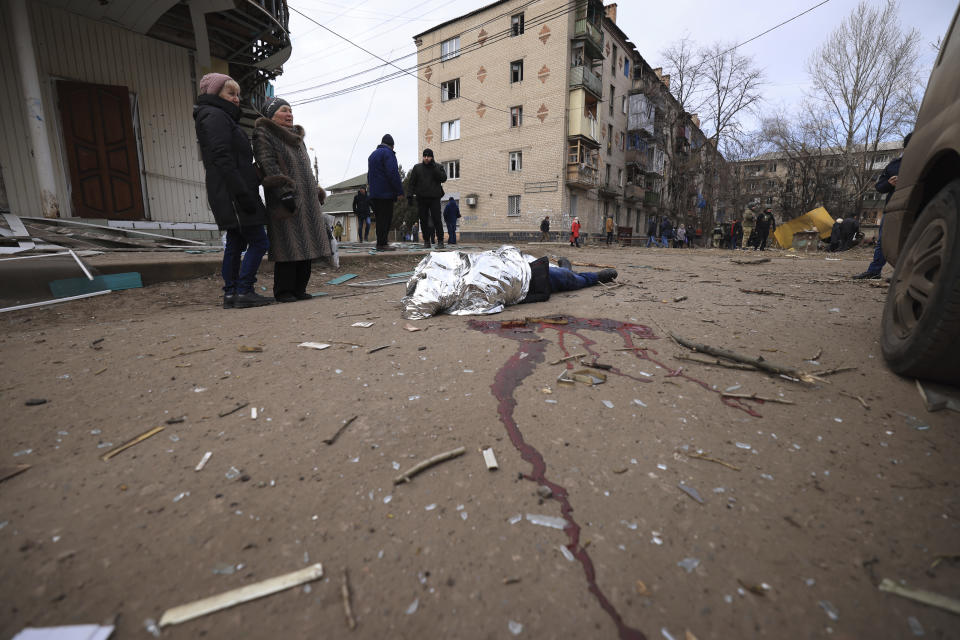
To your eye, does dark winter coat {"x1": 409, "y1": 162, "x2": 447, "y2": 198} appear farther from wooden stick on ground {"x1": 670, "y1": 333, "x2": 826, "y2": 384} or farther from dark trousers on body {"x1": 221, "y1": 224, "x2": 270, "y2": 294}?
wooden stick on ground {"x1": 670, "y1": 333, "x2": 826, "y2": 384}

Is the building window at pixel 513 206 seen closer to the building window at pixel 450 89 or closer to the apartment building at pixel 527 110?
the apartment building at pixel 527 110

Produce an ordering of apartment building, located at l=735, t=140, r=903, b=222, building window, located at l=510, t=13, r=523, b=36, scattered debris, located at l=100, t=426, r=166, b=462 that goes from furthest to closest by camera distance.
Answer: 1. apartment building, located at l=735, t=140, r=903, b=222
2. building window, located at l=510, t=13, r=523, b=36
3. scattered debris, located at l=100, t=426, r=166, b=462

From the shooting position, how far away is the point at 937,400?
5.31ft

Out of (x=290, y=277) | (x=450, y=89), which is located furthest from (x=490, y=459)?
(x=450, y=89)

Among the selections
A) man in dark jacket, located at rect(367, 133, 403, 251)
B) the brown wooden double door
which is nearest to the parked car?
man in dark jacket, located at rect(367, 133, 403, 251)

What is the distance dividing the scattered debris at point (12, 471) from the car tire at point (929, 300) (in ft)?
10.5

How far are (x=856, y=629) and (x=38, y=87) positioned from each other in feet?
32.7

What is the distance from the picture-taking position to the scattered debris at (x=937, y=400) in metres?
1.58

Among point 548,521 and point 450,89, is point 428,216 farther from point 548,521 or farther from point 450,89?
point 450,89

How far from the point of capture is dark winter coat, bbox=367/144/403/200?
6.89m

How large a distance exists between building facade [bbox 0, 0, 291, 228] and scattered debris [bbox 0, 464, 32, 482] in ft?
24.8

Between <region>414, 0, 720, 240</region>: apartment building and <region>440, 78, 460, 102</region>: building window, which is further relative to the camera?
<region>440, 78, 460, 102</region>: building window

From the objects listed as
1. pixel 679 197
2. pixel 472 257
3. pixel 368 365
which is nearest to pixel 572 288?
pixel 472 257

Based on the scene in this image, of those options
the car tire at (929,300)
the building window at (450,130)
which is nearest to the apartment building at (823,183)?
the building window at (450,130)
